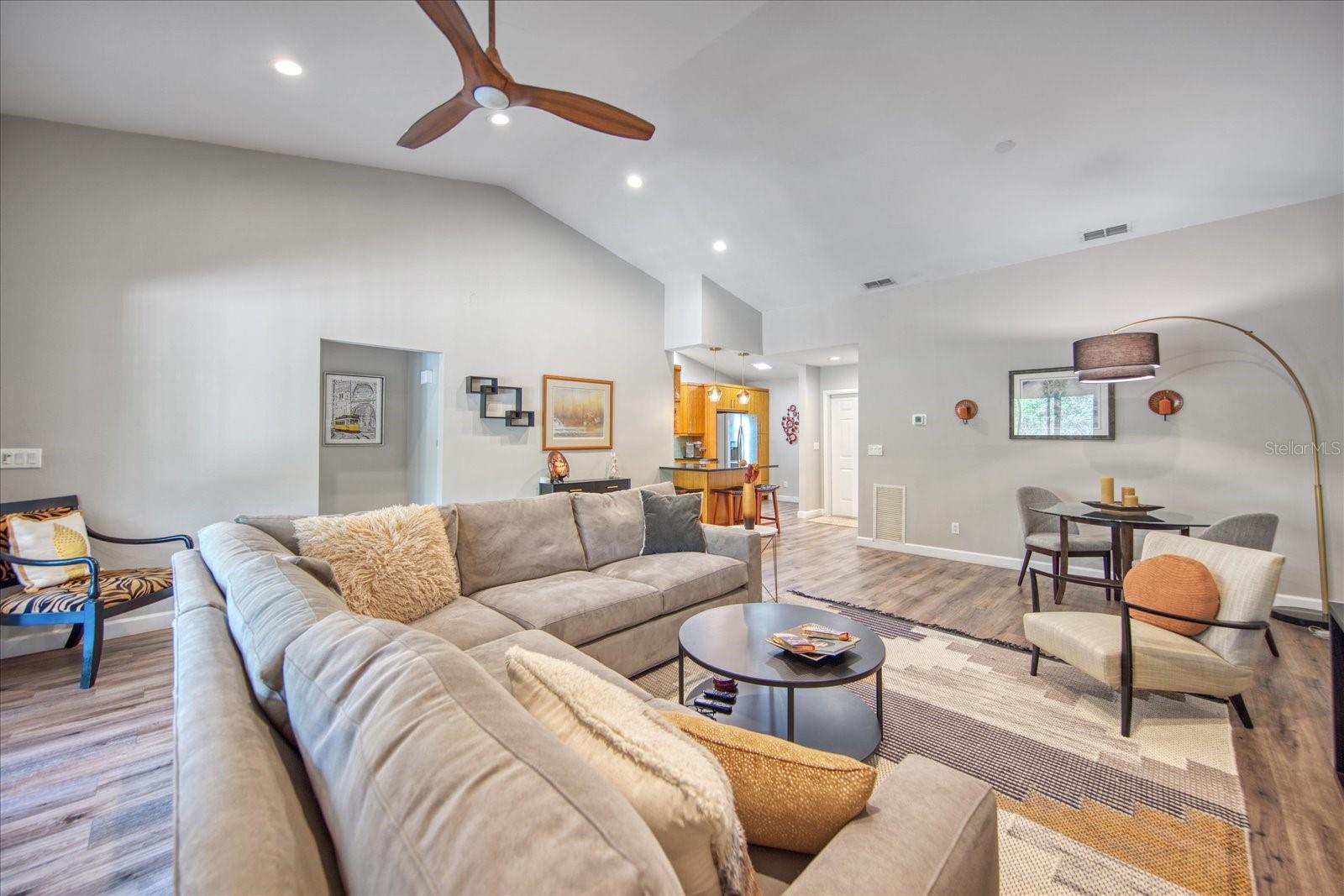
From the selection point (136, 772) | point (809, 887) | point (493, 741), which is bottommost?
point (136, 772)

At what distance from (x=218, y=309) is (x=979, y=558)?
6.47 meters

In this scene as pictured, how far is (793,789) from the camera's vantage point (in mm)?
915

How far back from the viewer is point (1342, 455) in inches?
144

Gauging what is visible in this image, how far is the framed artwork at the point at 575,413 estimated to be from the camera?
215 inches

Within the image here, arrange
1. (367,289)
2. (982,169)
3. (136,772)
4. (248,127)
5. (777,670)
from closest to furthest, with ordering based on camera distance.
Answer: (777,670) → (136,772) → (248,127) → (982,169) → (367,289)

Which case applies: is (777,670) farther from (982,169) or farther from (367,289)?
(367,289)

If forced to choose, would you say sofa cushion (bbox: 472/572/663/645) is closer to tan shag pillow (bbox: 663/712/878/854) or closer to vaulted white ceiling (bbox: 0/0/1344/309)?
tan shag pillow (bbox: 663/712/878/854)

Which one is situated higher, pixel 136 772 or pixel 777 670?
pixel 777 670

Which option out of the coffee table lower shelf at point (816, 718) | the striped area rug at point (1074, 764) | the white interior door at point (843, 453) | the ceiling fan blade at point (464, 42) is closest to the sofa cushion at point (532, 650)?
the coffee table lower shelf at point (816, 718)

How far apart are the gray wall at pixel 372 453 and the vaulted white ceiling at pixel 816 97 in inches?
64.4

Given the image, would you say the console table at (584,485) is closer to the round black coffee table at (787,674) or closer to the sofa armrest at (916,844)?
the round black coffee table at (787,674)

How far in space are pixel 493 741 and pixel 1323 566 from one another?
536 cm

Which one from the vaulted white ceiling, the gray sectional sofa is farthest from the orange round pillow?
the vaulted white ceiling

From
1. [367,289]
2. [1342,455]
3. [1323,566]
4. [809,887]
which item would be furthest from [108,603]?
[1342,455]
